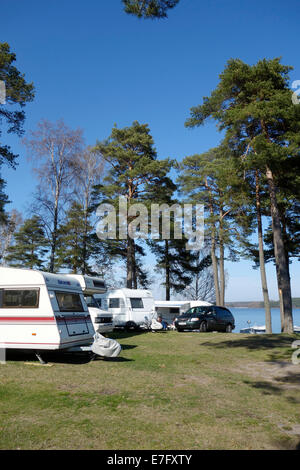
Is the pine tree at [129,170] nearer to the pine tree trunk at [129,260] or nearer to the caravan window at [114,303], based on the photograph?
the pine tree trunk at [129,260]

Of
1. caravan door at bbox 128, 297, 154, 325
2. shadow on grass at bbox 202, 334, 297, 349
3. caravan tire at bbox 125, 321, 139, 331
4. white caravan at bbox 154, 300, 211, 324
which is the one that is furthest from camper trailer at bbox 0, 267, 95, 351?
white caravan at bbox 154, 300, 211, 324

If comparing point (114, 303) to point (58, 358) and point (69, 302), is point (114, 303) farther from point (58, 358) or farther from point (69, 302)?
point (69, 302)

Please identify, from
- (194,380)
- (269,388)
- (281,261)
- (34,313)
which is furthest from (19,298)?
(281,261)

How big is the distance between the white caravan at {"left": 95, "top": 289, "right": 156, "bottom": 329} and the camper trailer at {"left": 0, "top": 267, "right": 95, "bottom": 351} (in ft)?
31.6

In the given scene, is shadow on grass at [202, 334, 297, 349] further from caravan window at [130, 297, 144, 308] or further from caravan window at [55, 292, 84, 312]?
caravan window at [130, 297, 144, 308]

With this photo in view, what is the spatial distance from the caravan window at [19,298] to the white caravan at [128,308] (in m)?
10.1

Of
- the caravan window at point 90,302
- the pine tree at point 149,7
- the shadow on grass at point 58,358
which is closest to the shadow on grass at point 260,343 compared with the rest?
the shadow on grass at point 58,358

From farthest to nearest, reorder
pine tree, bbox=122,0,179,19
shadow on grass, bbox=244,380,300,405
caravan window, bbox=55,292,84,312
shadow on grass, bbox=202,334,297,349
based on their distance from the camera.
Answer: shadow on grass, bbox=202,334,297,349 < caravan window, bbox=55,292,84,312 < pine tree, bbox=122,0,179,19 < shadow on grass, bbox=244,380,300,405

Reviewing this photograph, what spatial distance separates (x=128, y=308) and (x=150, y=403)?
13.8 m

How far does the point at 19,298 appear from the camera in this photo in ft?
29.3

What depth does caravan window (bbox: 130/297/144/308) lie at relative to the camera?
19.5m

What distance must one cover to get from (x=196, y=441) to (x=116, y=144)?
25.1m

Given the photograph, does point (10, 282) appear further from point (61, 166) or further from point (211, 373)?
point (61, 166)

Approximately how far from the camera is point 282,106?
15.9 meters
